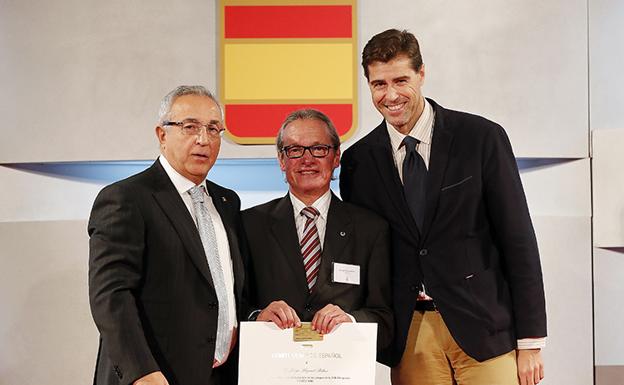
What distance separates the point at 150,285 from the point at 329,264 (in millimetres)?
603

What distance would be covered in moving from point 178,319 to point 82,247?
6.98ft

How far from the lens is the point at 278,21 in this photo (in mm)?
4008

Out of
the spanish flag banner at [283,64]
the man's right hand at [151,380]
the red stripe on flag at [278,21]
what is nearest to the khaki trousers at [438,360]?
the man's right hand at [151,380]

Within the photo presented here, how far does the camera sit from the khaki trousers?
242 cm

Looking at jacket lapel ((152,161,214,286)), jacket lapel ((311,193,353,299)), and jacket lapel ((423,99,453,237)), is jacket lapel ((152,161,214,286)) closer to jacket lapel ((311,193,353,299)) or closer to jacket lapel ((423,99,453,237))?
jacket lapel ((311,193,353,299))

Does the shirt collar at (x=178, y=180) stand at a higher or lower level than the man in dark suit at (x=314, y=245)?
higher

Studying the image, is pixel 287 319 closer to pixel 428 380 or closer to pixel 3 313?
pixel 428 380

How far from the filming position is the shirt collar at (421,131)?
2511mm

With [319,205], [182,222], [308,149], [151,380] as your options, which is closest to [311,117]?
[308,149]

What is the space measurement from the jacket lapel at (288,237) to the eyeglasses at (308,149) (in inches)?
6.3

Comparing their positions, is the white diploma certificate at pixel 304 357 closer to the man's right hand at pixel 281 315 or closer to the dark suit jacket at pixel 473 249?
the man's right hand at pixel 281 315

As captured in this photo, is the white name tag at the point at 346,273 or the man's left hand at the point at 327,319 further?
the white name tag at the point at 346,273

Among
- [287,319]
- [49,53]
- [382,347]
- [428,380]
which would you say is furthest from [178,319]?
[49,53]

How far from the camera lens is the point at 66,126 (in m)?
4.07
